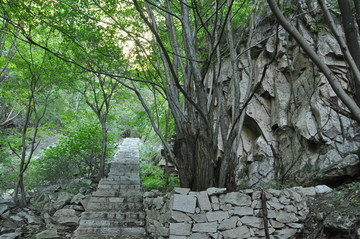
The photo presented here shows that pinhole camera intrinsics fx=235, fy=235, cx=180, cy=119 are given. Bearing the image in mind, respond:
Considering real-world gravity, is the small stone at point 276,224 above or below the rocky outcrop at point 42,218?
above

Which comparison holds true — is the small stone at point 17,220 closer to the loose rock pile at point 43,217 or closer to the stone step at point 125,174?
the loose rock pile at point 43,217

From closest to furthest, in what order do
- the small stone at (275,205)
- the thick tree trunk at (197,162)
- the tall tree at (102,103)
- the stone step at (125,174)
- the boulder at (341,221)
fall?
1. the boulder at (341,221)
2. the small stone at (275,205)
3. the thick tree trunk at (197,162)
4. the stone step at (125,174)
5. the tall tree at (102,103)

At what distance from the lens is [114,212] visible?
5.50 m

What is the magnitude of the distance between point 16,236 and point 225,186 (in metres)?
4.53

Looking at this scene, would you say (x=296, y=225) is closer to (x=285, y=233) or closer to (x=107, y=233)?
(x=285, y=233)

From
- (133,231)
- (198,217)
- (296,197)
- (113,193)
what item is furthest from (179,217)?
(113,193)

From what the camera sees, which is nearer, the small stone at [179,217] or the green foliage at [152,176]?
the small stone at [179,217]

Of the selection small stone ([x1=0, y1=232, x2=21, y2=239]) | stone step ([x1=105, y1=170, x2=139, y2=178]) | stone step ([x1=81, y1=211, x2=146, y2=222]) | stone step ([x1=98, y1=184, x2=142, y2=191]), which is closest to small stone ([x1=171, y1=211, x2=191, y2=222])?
stone step ([x1=81, y1=211, x2=146, y2=222])

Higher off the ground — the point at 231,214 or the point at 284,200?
the point at 284,200

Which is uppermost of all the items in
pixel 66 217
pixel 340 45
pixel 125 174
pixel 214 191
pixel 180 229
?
pixel 340 45

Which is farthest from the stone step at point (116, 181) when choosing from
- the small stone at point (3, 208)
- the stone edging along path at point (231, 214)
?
the stone edging along path at point (231, 214)

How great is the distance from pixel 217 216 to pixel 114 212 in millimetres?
2848

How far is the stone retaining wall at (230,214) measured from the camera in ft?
11.9

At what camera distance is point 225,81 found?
957 cm
